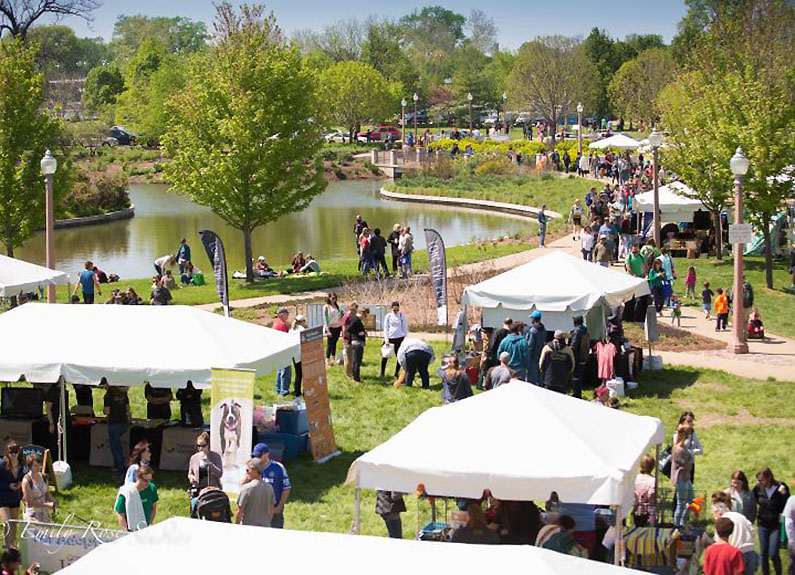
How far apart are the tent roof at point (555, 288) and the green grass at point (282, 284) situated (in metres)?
11.7

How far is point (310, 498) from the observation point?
51.9 feet

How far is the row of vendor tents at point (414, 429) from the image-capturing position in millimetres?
8172

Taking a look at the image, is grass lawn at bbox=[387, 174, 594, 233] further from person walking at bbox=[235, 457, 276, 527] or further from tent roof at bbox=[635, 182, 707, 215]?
person walking at bbox=[235, 457, 276, 527]

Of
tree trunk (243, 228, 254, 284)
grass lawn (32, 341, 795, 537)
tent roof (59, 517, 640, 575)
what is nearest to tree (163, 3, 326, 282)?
tree trunk (243, 228, 254, 284)

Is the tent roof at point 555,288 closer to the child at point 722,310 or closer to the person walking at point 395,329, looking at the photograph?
the person walking at point 395,329

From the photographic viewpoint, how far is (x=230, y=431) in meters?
14.5

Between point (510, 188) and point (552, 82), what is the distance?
3681 cm

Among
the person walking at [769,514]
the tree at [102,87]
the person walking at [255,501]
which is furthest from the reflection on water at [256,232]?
the tree at [102,87]

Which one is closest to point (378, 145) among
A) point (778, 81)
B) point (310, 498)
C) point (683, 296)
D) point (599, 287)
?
point (778, 81)

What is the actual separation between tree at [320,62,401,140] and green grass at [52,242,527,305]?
2528 inches

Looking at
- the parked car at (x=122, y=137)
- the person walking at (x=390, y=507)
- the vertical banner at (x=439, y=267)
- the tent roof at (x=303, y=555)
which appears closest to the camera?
the tent roof at (x=303, y=555)

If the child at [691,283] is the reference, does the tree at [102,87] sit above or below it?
above

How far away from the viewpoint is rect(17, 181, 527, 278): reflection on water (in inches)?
1871

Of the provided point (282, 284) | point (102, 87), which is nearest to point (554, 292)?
point (282, 284)
